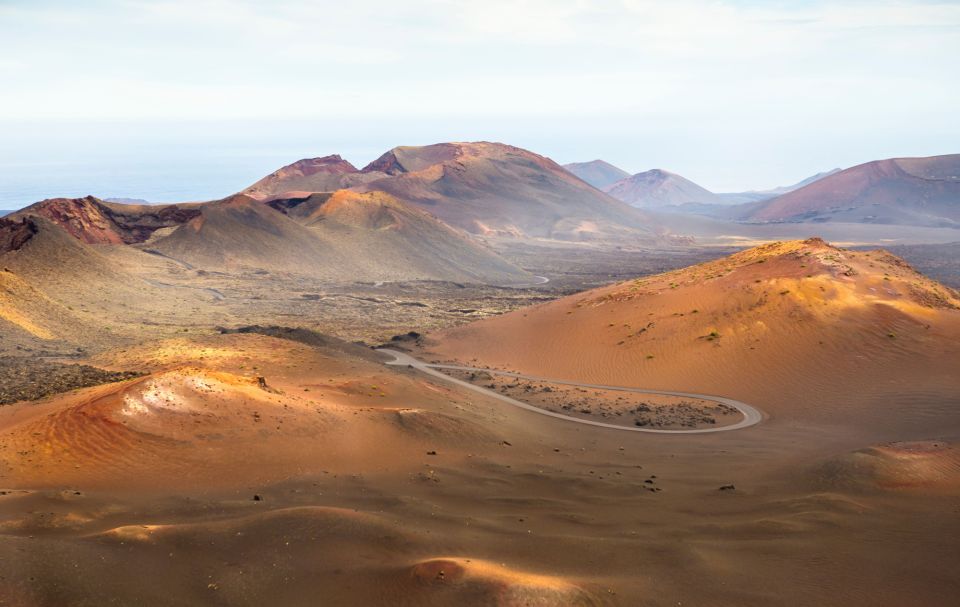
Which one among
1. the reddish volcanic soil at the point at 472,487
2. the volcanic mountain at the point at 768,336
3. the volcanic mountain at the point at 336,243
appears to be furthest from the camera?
the volcanic mountain at the point at 336,243

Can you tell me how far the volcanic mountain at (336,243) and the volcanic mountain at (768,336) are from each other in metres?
50.7

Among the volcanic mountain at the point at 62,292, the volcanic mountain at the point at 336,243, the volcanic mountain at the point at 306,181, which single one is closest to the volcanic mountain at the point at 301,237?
the volcanic mountain at the point at 336,243

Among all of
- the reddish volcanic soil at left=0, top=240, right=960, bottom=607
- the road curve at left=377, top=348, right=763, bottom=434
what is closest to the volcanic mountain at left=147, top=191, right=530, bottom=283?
the road curve at left=377, top=348, right=763, bottom=434

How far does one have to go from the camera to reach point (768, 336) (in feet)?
129

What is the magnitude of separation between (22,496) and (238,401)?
7986 mm

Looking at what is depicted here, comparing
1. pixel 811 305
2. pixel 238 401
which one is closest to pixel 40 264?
pixel 238 401

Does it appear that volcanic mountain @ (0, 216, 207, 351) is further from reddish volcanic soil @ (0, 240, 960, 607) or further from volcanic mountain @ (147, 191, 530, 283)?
volcanic mountain @ (147, 191, 530, 283)

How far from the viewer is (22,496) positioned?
16609mm

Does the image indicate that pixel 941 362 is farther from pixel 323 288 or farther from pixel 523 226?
pixel 523 226

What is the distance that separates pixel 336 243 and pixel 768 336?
77.5 metres

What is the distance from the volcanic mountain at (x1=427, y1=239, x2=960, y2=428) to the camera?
33781 millimetres

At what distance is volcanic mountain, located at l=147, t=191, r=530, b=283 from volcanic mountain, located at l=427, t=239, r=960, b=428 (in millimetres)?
50708

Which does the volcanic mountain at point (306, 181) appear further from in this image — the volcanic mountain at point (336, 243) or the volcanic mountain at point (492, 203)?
the volcanic mountain at point (336, 243)

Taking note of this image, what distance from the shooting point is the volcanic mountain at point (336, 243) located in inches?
3883
